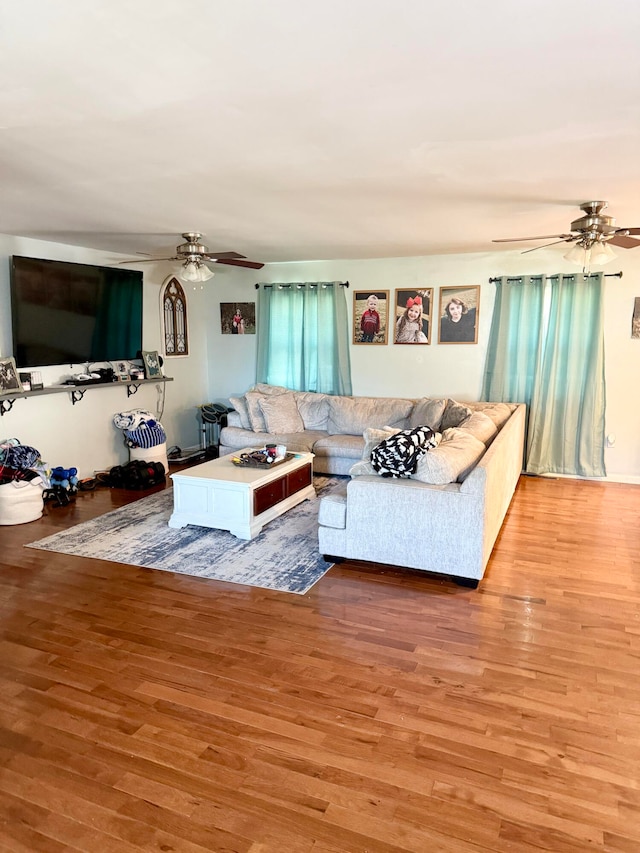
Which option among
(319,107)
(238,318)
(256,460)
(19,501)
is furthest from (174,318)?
(319,107)

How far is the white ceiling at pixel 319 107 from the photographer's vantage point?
1538 mm

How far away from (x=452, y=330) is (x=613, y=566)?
334 cm

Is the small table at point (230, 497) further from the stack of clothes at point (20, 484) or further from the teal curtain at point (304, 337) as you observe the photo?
the teal curtain at point (304, 337)

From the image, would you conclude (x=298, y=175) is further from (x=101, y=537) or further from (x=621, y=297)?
(x=621, y=297)

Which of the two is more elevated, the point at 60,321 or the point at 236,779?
the point at 60,321

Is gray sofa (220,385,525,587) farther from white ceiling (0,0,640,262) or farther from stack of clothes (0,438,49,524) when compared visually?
stack of clothes (0,438,49,524)

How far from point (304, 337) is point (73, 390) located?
110 inches

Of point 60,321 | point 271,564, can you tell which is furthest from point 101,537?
point 60,321

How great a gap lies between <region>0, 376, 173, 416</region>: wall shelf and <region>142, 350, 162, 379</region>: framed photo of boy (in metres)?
0.07

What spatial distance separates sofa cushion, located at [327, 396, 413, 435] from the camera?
6.23 meters

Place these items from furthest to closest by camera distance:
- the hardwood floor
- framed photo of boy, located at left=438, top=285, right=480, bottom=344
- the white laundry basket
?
framed photo of boy, located at left=438, top=285, right=480, bottom=344, the white laundry basket, the hardwood floor

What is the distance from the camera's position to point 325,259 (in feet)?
22.1

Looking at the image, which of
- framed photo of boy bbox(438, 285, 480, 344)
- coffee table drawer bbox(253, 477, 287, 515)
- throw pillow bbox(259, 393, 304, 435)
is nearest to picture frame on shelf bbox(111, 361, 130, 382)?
throw pillow bbox(259, 393, 304, 435)

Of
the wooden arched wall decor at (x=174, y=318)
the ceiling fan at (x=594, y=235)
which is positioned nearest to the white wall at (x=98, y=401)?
the wooden arched wall decor at (x=174, y=318)
